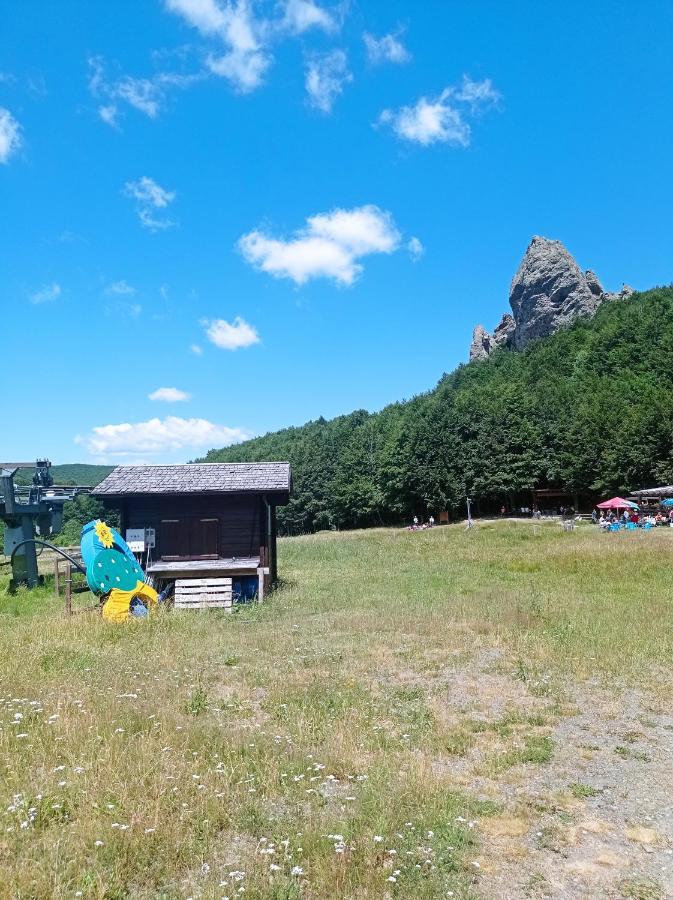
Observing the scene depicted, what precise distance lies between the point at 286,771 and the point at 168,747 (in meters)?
1.36

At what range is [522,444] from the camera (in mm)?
72812

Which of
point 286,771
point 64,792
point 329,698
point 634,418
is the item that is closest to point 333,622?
point 329,698

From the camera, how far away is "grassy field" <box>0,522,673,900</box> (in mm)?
4473

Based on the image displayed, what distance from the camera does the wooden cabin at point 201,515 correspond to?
21453 mm

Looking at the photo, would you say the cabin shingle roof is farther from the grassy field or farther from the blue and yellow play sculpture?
the grassy field

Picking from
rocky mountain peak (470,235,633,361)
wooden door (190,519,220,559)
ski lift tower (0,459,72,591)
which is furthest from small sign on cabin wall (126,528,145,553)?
rocky mountain peak (470,235,633,361)

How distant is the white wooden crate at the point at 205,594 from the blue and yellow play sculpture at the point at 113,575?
4.87 ft

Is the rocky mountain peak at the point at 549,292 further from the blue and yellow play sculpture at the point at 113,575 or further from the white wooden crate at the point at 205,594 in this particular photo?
the blue and yellow play sculpture at the point at 113,575

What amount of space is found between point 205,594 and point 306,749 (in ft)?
41.3

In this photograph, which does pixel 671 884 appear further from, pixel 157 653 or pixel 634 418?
pixel 634 418

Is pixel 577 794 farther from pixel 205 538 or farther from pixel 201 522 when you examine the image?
pixel 201 522

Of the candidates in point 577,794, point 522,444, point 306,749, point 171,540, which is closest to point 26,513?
point 171,540

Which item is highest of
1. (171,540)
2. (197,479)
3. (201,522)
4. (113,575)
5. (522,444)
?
(522,444)

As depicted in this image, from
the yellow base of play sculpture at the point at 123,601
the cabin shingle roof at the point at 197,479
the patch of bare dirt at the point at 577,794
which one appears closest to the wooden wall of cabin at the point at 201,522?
the cabin shingle roof at the point at 197,479
